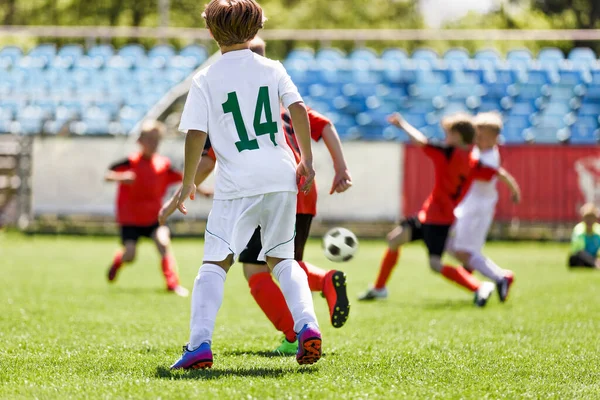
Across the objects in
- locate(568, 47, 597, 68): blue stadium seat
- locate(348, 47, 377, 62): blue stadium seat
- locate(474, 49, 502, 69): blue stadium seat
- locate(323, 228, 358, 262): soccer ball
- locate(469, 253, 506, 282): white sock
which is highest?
locate(568, 47, 597, 68): blue stadium seat

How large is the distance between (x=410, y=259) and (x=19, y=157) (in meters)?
8.29

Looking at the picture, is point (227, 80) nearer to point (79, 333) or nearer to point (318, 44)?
point (79, 333)

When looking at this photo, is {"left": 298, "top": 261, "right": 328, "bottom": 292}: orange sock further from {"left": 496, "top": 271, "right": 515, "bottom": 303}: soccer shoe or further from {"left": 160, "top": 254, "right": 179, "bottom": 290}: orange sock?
{"left": 160, "top": 254, "right": 179, "bottom": 290}: orange sock

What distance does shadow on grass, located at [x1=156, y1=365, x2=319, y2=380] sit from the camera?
432 centimetres

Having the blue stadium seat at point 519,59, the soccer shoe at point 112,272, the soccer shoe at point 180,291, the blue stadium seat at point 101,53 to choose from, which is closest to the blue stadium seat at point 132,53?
the blue stadium seat at point 101,53

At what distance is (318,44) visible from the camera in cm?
4122

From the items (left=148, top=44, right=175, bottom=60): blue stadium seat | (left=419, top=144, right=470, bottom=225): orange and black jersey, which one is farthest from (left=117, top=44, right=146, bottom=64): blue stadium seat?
(left=419, top=144, right=470, bottom=225): orange and black jersey

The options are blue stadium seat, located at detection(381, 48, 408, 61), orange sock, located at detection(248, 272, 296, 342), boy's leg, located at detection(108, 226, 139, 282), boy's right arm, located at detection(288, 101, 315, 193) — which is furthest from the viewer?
blue stadium seat, located at detection(381, 48, 408, 61)

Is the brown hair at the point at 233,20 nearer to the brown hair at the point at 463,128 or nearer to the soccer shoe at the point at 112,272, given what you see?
the brown hair at the point at 463,128

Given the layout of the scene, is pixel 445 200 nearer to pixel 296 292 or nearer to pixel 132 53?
pixel 296 292

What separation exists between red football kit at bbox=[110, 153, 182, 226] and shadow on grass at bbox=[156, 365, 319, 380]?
5.32 metres

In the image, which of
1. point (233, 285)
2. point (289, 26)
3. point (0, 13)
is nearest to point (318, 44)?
point (289, 26)

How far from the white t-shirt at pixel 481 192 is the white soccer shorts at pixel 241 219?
4.73 m

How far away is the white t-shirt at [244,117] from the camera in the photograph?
14.9 ft
